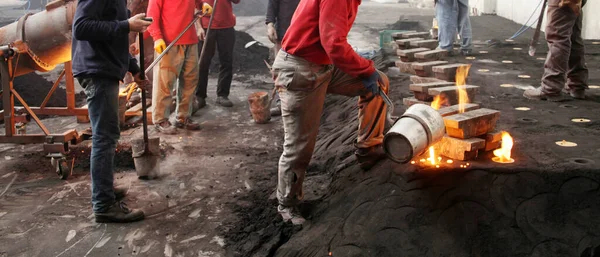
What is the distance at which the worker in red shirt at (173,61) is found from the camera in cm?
643

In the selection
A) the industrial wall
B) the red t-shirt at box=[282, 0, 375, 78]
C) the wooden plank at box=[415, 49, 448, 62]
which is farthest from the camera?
the industrial wall

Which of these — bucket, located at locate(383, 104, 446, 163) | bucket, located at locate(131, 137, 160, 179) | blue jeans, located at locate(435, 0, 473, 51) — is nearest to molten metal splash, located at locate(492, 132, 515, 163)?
bucket, located at locate(383, 104, 446, 163)

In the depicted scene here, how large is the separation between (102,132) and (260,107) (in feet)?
10.00

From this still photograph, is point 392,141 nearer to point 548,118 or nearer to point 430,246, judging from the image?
point 430,246

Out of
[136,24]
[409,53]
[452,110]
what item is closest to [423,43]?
[409,53]

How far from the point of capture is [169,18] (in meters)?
6.45

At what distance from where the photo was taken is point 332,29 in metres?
3.59

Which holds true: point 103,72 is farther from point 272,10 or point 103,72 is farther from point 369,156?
point 272,10

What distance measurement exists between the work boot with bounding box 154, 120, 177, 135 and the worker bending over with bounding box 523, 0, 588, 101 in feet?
12.8

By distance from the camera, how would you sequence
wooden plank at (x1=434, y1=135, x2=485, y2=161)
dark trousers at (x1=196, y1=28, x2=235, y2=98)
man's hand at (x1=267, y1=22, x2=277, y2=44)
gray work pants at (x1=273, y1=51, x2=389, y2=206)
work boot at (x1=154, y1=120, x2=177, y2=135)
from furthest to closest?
dark trousers at (x1=196, y1=28, x2=235, y2=98), man's hand at (x1=267, y1=22, x2=277, y2=44), work boot at (x1=154, y1=120, x2=177, y2=135), gray work pants at (x1=273, y1=51, x2=389, y2=206), wooden plank at (x1=434, y1=135, x2=485, y2=161)

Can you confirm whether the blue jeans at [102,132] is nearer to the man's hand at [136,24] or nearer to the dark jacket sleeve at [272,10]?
the man's hand at [136,24]

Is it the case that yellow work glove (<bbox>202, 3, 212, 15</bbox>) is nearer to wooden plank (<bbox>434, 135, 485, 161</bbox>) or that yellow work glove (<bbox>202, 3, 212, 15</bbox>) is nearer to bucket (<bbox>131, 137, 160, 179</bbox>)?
bucket (<bbox>131, 137, 160, 179</bbox>)

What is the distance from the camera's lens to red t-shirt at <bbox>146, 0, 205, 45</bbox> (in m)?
6.39

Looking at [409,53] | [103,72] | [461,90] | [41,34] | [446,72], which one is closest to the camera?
[103,72]
